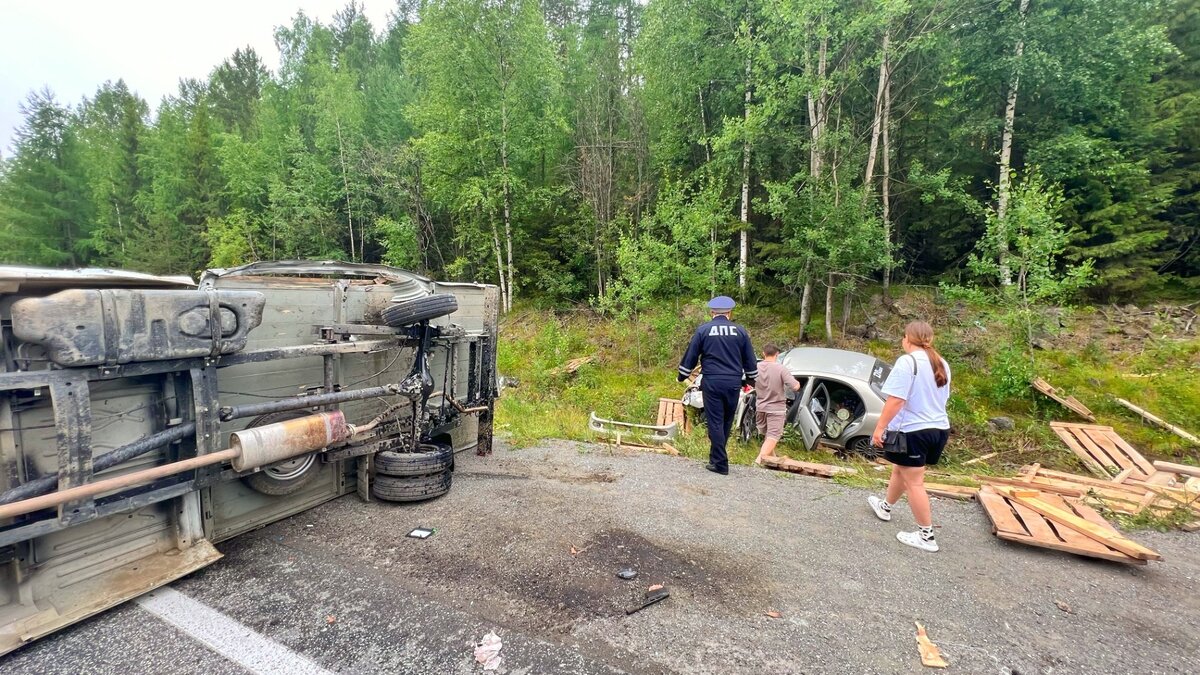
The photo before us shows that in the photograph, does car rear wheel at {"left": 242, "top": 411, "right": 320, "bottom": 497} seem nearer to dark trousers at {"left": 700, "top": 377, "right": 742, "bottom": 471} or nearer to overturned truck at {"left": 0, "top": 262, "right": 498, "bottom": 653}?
overturned truck at {"left": 0, "top": 262, "right": 498, "bottom": 653}

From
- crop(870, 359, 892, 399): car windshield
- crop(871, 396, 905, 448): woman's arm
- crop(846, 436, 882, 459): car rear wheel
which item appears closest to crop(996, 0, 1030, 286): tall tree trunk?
crop(870, 359, 892, 399): car windshield

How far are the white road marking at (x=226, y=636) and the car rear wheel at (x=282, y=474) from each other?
77 cm

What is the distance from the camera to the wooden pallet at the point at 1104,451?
564 cm

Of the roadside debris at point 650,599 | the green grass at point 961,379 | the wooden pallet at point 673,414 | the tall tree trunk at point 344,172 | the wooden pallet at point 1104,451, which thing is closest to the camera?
the roadside debris at point 650,599

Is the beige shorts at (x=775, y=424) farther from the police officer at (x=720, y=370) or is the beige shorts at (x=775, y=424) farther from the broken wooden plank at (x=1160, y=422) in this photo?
the broken wooden plank at (x=1160, y=422)

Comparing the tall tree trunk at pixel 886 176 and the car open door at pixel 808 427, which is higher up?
the tall tree trunk at pixel 886 176

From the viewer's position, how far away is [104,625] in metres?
2.44

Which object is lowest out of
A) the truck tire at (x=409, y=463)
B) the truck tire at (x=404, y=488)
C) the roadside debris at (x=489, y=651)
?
the roadside debris at (x=489, y=651)

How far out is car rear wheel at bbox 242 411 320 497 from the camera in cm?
336

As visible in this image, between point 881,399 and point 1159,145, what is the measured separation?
10654 mm

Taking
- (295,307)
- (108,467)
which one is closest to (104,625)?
(108,467)

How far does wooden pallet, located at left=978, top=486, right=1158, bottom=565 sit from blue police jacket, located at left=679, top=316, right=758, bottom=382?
7.42ft

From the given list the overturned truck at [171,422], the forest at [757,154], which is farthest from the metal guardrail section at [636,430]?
the forest at [757,154]

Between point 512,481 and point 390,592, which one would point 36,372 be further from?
point 512,481
